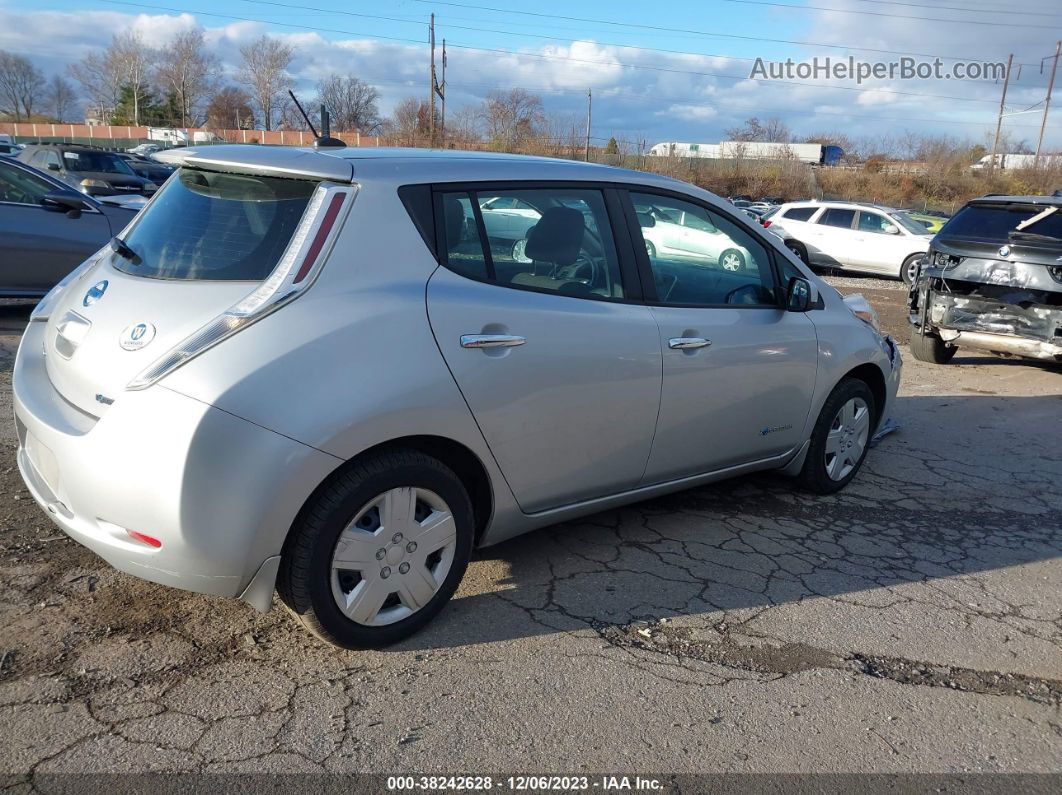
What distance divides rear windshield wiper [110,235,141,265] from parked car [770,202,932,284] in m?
16.5

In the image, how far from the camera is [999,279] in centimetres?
824

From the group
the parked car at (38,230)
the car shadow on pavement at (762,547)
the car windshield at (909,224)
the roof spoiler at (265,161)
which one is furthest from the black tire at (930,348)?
the car windshield at (909,224)

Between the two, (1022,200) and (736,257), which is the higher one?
(1022,200)

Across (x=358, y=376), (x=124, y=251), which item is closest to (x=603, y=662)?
(x=358, y=376)

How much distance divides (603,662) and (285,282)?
5.76 ft

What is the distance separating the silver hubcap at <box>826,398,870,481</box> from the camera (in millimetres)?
5070

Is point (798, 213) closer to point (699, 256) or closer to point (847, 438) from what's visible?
point (847, 438)

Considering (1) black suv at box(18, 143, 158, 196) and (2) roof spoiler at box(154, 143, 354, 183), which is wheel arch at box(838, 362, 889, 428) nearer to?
(2) roof spoiler at box(154, 143, 354, 183)

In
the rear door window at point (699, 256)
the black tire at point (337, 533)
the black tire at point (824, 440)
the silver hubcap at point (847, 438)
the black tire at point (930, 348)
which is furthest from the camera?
the black tire at point (930, 348)

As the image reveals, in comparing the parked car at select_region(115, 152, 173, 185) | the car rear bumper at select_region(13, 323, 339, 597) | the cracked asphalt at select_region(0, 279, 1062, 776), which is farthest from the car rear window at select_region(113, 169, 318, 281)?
the parked car at select_region(115, 152, 173, 185)

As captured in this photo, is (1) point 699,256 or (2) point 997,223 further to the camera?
(2) point 997,223

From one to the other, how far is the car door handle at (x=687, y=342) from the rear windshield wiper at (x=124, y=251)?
2.19 m

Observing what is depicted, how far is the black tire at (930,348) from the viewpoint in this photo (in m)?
9.38

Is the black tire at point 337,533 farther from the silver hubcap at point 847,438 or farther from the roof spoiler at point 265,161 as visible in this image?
the silver hubcap at point 847,438
